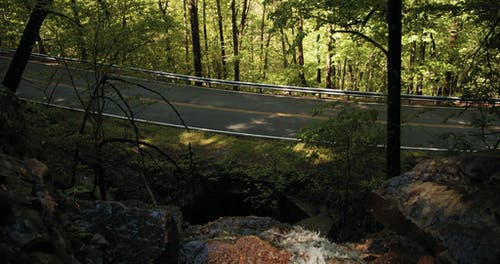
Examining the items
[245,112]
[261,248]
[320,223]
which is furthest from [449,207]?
[245,112]

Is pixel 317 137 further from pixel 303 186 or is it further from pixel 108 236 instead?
pixel 108 236

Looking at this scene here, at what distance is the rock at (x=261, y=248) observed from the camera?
669 cm

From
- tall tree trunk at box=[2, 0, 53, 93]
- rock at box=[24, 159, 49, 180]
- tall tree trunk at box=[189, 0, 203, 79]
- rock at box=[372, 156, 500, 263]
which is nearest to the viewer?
rock at box=[24, 159, 49, 180]

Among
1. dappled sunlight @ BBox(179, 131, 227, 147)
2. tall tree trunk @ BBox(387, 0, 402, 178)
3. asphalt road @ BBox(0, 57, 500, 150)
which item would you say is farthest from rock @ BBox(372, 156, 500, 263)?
dappled sunlight @ BBox(179, 131, 227, 147)

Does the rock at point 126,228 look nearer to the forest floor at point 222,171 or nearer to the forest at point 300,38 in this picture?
the forest at point 300,38

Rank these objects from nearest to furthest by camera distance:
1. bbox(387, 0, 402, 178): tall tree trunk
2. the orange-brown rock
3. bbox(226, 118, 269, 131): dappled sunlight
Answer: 1. the orange-brown rock
2. bbox(387, 0, 402, 178): tall tree trunk
3. bbox(226, 118, 269, 131): dappled sunlight

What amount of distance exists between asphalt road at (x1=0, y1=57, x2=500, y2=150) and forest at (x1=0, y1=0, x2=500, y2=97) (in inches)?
72.5

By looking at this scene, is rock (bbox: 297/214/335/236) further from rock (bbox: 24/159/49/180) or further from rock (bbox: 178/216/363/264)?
rock (bbox: 24/159/49/180)

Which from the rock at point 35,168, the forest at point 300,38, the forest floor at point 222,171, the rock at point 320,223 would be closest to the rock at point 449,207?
the forest at point 300,38

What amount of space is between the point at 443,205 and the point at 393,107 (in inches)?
127

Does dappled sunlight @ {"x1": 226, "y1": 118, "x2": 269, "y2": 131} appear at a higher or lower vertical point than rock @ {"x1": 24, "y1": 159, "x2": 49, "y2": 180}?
lower

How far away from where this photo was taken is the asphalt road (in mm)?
13758

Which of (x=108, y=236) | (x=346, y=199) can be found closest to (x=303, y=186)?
(x=346, y=199)

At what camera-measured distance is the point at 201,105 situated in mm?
16328
